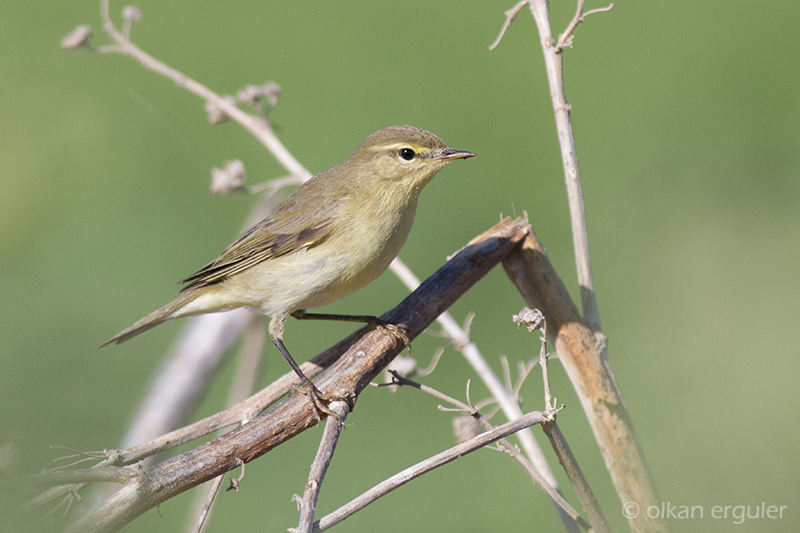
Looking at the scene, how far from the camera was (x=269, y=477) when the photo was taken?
15.4 feet

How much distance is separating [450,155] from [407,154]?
207mm

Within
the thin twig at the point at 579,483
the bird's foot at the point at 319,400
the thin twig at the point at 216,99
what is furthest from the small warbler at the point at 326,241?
the thin twig at the point at 579,483

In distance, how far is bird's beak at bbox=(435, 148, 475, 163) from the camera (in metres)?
3.20

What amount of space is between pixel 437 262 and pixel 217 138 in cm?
257

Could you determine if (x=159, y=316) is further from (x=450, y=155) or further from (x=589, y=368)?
(x=589, y=368)

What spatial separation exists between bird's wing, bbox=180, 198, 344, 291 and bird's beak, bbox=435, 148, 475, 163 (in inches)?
19.7

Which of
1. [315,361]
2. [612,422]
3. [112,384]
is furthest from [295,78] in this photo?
[112,384]

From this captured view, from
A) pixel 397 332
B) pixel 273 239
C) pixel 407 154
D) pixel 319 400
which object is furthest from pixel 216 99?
pixel 319 400

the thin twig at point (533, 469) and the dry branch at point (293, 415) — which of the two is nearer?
the dry branch at point (293, 415)

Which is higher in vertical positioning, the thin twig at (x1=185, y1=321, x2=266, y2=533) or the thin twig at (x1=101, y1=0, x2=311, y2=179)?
the thin twig at (x1=101, y1=0, x2=311, y2=179)

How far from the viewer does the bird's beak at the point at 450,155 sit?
3199mm

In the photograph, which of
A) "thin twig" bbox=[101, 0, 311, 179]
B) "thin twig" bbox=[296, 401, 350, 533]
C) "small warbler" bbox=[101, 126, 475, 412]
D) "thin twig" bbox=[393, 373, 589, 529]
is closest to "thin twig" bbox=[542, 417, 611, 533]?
"thin twig" bbox=[393, 373, 589, 529]

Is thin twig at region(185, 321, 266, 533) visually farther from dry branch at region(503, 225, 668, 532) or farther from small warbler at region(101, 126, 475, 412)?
dry branch at region(503, 225, 668, 532)

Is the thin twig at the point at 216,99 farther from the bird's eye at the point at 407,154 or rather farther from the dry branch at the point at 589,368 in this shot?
the dry branch at the point at 589,368
